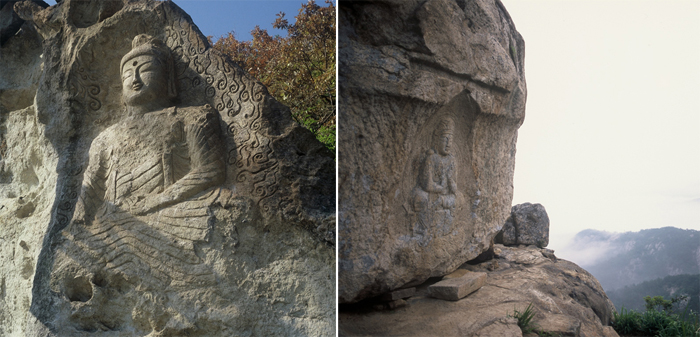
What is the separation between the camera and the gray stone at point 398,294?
12.6 feet

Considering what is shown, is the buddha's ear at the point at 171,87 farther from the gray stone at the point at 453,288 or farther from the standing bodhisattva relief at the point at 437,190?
the gray stone at the point at 453,288

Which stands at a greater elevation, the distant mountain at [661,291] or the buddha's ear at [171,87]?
the buddha's ear at [171,87]

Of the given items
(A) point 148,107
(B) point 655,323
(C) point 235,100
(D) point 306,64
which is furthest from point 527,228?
(A) point 148,107

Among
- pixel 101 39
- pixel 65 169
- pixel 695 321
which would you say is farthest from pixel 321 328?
pixel 695 321

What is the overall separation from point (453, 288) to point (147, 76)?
3230 millimetres

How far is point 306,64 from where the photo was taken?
5992 mm

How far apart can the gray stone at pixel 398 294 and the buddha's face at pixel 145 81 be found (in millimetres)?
2553

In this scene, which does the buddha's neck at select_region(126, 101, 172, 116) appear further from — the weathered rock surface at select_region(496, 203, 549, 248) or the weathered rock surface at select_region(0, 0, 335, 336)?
the weathered rock surface at select_region(496, 203, 549, 248)

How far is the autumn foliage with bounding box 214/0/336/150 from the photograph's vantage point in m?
5.89

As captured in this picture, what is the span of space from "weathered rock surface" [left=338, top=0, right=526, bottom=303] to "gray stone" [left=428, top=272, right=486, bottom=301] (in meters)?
0.14

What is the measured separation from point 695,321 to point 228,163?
4.36 metres

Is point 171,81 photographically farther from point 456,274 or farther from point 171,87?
point 456,274

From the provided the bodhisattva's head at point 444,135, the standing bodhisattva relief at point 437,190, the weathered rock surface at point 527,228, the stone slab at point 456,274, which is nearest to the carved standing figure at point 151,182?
the standing bodhisattva relief at point 437,190

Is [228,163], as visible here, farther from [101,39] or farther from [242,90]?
[101,39]
